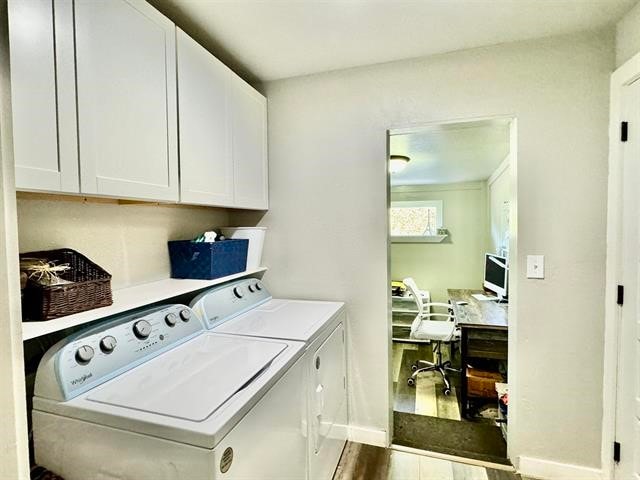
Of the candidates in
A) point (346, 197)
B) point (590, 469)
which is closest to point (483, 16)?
point (346, 197)

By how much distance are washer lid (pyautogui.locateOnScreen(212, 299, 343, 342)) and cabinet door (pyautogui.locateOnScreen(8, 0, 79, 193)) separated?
926mm

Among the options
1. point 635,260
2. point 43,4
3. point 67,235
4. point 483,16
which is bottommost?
point 635,260

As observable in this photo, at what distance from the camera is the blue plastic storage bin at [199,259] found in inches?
67.3

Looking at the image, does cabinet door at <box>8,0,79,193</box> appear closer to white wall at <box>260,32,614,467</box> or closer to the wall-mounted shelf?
white wall at <box>260,32,614,467</box>

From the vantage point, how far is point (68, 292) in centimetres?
107

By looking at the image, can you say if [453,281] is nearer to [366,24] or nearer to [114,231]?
[366,24]

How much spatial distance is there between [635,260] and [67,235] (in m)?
2.42

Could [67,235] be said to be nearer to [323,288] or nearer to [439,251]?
[323,288]

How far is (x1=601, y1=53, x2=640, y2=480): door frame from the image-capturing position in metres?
1.60

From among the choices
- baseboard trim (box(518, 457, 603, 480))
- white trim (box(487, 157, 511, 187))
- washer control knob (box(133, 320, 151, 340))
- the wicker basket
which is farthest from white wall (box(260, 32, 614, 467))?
white trim (box(487, 157, 511, 187))

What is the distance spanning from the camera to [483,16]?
1.55 meters

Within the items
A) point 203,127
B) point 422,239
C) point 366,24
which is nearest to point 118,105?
point 203,127

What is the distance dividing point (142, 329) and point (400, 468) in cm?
161

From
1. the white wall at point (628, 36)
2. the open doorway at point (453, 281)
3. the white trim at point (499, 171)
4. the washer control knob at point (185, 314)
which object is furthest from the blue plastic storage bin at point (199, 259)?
the white trim at point (499, 171)
